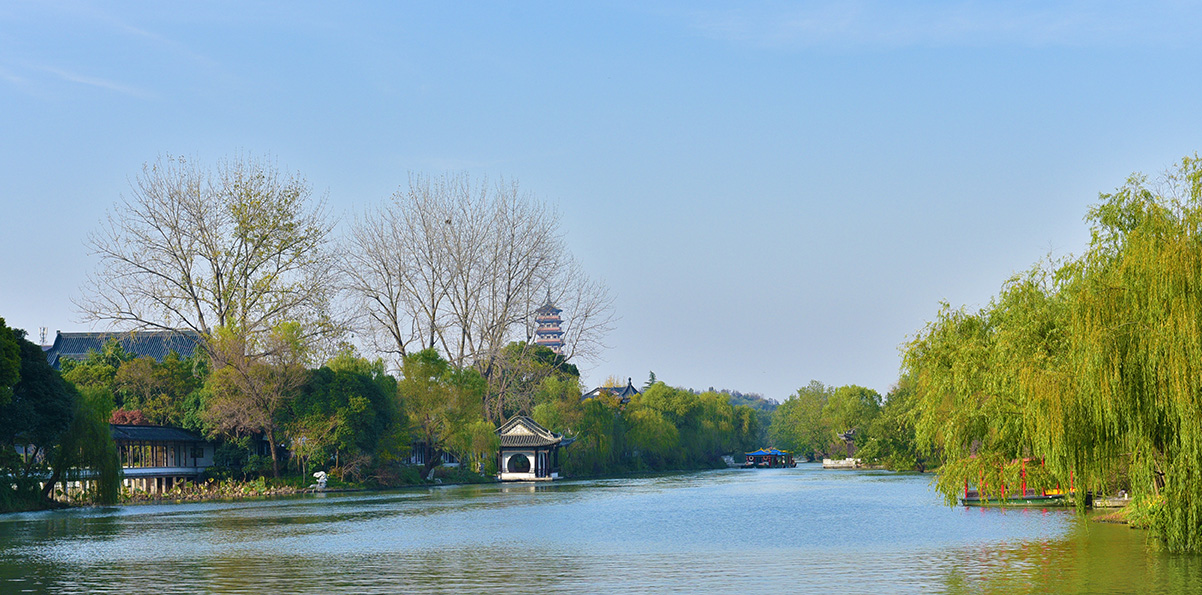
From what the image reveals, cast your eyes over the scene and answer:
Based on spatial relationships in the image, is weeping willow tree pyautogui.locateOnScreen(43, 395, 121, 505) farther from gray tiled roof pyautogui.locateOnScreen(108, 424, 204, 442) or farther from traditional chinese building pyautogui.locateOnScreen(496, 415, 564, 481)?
traditional chinese building pyautogui.locateOnScreen(496, 415, 564, 481)

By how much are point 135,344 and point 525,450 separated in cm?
2967

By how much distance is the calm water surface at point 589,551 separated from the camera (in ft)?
55.1

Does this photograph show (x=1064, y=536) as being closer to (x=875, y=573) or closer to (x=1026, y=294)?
(x=1026, y=294)

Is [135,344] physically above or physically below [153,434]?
above

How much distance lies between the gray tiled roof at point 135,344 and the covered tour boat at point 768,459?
189 ft

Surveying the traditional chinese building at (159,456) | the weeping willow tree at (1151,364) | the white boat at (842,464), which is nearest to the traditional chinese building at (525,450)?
the traditional chinese building at (159,456)

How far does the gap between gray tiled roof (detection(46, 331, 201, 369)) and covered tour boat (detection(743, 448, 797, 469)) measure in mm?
57656

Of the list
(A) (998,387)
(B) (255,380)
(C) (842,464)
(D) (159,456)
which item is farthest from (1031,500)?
(C) (842,464)

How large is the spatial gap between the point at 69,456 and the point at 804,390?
366 feet

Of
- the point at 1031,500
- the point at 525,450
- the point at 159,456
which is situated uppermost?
the point at 159,456

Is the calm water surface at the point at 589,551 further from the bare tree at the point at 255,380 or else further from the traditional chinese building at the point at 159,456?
the bare tree at the point at 255,380

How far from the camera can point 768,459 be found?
116125 millimetres

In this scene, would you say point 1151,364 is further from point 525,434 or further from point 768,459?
point 768,459

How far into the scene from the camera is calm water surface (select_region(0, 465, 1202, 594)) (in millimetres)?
16797
